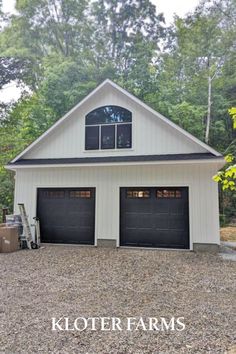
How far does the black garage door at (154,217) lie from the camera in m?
8.87

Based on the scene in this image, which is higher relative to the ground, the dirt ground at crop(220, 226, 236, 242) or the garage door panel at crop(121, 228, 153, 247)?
the garage door panel at crop(121, 228, 153, 247)

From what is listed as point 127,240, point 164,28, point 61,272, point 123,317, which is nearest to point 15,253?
point 61,272

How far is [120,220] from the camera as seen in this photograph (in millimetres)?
9297

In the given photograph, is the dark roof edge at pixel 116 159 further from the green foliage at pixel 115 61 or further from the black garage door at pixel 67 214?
the green foliage at pixel 115 61

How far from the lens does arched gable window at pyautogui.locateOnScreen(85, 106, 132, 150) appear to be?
31.6 feet

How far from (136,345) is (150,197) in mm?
6382

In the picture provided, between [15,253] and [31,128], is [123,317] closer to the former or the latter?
[15,253]

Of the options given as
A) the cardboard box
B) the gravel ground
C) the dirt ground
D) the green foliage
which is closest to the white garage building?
the gravel ground

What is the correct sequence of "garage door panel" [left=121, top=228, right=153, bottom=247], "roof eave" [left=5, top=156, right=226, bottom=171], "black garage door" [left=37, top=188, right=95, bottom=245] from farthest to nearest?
"black garage door" [left=37, top=188, right=95, bottom=245], "garage door panel" [left=121, top=228, right=153, bottom=247], "roof eave" [left=5, top=156, right=226, bottom=171]

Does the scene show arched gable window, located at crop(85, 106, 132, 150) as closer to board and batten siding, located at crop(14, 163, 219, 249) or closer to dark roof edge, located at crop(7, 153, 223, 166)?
dark roof edge, located at crop(7, 153, 223, 166)

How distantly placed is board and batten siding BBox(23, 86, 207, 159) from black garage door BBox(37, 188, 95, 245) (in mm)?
1377

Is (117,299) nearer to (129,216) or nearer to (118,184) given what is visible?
(129,216)

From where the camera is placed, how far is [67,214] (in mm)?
9812

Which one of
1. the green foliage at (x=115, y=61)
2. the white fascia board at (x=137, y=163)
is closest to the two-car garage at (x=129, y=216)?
the white fascia board at (x=137, y=163)
